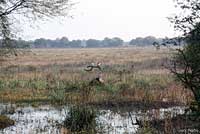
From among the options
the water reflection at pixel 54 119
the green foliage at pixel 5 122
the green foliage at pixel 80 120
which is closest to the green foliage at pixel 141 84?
the water reflection at pixel 54 119

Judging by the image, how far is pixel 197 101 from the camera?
43.4 feet

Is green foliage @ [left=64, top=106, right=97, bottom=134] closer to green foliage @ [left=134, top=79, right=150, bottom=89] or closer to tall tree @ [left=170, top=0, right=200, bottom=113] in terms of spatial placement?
tall tree @ [left=170, top=0, right=200, bottom=113]

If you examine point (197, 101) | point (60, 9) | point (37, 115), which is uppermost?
point (60, 9)

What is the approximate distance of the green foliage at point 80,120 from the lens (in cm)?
1792

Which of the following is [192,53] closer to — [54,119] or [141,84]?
[54,119]

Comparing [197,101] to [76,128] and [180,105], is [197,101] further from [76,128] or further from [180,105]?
[180,105]

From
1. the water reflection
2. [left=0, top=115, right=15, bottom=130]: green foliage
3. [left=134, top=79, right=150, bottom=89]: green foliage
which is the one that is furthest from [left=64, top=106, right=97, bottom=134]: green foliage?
[left=134, top=79, right=150, bottom=89]: green foliage

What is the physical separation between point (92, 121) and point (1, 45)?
5145 millimetres

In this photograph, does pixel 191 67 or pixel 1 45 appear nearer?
pixel 191 67

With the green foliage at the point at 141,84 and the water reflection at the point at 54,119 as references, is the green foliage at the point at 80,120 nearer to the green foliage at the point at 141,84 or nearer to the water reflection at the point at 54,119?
the water reflection at the point at 54,119

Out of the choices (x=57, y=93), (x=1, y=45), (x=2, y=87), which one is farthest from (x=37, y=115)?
(x=2, y=87)

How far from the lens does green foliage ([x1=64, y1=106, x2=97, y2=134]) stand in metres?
17.9

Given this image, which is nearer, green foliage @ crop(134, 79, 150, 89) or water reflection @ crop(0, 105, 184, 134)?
water reflection @ crop(0, 105, 184, 134)

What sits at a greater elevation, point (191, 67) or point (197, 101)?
point (191, 67)
